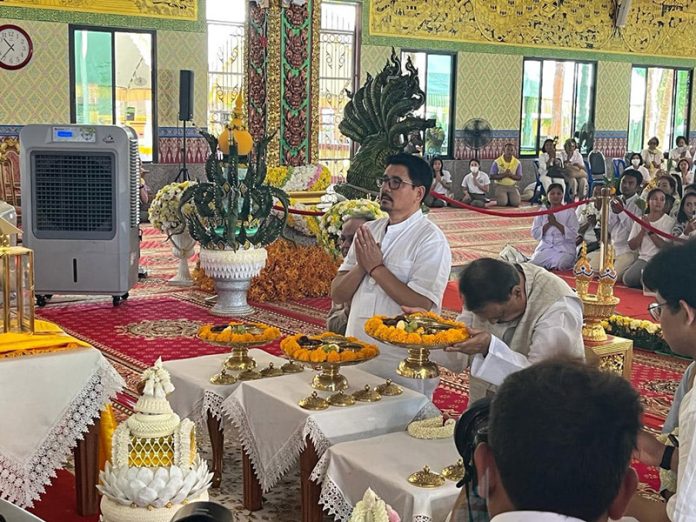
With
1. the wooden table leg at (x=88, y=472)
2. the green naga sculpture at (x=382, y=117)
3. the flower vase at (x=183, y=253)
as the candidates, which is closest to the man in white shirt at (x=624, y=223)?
the green naga sculpture at (x=382, y=117)

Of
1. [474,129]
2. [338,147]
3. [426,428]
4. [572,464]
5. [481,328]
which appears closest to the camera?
[572,464]

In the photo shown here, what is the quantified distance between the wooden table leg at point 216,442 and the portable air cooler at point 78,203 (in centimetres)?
356

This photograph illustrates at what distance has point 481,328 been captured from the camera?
357 cm

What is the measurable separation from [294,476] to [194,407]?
0.53 metres

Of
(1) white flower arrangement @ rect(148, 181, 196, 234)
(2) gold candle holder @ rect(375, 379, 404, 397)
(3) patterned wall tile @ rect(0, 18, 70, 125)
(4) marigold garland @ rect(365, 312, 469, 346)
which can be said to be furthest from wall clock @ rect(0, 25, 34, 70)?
(2) gold candle holder @ rect(375, 379, 404, 397)

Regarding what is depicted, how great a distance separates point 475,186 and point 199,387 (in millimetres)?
13539

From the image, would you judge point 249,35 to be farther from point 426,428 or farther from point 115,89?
point 426,428

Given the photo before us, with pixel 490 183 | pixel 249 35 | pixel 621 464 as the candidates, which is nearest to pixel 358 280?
pixel 621 464

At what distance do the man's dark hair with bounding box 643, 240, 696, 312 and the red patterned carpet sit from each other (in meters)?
1.92

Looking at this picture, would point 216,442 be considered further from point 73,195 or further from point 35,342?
point 73,195

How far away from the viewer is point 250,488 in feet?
11.9

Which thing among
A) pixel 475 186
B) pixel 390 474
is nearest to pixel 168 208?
pixel 390 474

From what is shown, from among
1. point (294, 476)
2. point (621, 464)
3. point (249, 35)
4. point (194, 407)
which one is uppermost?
point (249, 35)

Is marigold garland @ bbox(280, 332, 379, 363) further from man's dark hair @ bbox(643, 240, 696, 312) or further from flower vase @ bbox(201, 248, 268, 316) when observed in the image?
flower vase @ bbox(201, 248, 268, 316)
